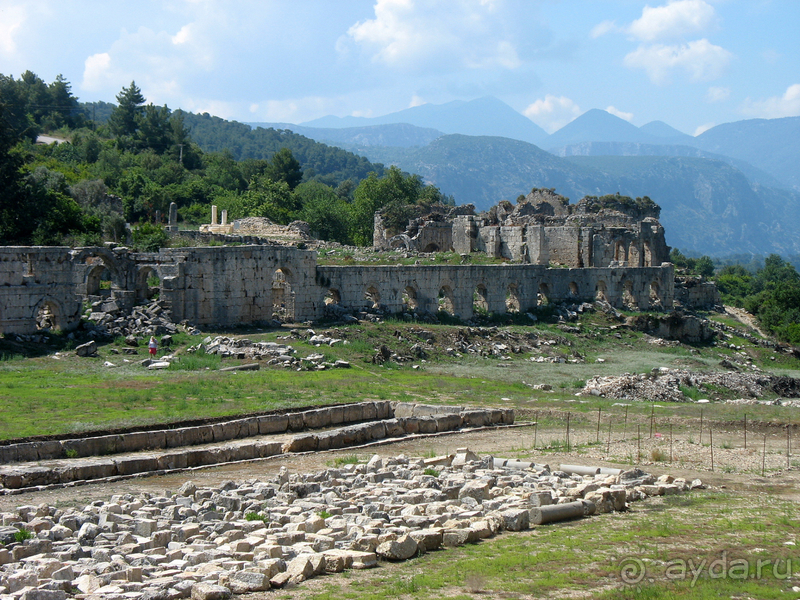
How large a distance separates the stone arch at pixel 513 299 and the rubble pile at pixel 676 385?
1106cm

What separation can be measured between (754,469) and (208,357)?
16.5 meters

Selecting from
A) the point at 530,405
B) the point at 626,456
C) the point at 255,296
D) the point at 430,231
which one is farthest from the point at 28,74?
the point at 626,456

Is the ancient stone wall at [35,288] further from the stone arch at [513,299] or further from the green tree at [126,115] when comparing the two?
the green tree at [126,115]

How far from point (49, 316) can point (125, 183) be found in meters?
29.6

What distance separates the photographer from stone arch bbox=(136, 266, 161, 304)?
3300 cm

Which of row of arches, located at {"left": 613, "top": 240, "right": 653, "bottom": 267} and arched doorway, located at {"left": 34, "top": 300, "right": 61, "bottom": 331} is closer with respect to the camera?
arched doorway, located at {"left": 34, "top": 300, "right": 61, "bottom": 331}

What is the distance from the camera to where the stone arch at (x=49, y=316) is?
2909 centimetres

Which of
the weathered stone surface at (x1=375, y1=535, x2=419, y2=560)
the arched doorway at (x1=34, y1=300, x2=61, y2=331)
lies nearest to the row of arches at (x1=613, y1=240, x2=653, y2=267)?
the arched doorway at (x1=34, y1=300, x2=61, y2=331)

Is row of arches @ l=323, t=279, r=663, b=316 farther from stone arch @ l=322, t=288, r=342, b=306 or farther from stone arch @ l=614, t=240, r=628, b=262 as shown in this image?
stone arch @ l=614, t=240, r=628, b=262

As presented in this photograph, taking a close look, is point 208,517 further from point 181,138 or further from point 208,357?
point 181,138

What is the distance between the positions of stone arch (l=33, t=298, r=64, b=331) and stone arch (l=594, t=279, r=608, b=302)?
26.4 metres

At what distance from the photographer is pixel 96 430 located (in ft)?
→ 57.6

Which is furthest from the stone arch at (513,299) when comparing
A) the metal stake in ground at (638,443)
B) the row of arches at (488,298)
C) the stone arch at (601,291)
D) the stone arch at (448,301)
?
the metal stake in ground at (638,443)
